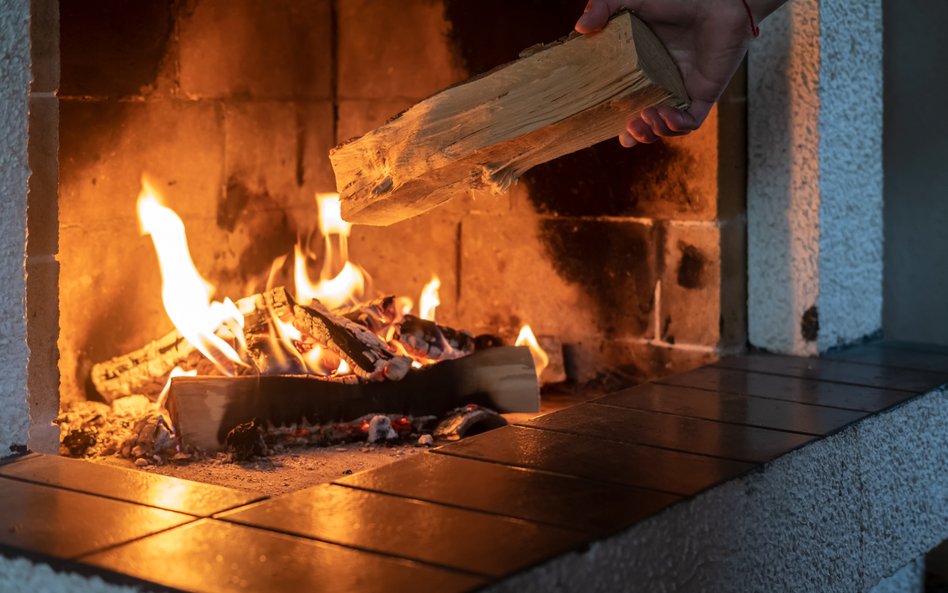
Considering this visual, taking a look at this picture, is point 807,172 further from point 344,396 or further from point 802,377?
point 344,396

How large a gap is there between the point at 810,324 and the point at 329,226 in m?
1.47

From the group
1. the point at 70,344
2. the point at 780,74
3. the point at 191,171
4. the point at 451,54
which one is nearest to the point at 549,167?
the point at 451,54

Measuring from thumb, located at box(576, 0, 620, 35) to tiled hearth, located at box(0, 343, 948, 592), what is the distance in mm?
810

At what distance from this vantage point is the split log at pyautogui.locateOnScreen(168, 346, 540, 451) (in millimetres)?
2887

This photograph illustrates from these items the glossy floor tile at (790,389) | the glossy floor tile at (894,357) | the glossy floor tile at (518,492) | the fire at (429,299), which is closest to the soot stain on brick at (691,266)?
the glossy floor tile at (790,389)

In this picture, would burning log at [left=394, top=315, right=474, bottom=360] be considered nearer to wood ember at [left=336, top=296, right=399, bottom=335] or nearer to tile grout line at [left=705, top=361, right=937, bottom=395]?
wood ember at [left=336, top=296, right=399, bottom=335]

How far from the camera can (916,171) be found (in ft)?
12.7

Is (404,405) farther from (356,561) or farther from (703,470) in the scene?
(356,561)

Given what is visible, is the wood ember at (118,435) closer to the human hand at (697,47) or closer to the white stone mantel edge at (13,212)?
the white stone mantel edge at (13,212)

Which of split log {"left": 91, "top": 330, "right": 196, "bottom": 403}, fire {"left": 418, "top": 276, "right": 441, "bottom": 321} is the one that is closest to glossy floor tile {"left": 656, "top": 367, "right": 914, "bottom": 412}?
fire {"left": 418, "top": 276, "right": 441, "bottom": 321}

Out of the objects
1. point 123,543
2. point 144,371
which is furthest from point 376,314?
point 123,543

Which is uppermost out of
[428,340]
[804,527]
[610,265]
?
[610,265]

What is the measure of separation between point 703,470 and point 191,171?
191 cm

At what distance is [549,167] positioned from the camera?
3.66 meters
